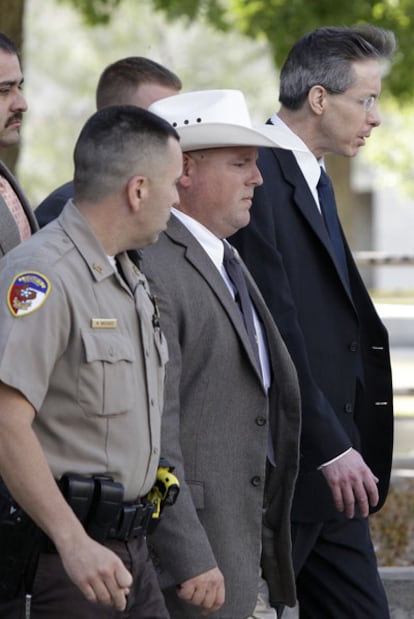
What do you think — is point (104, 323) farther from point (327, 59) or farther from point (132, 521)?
point (327, 59)

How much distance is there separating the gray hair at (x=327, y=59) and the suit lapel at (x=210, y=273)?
43.9 inches

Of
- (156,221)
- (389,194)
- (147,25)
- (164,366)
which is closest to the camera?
(156,221)

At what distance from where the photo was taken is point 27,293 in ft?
11.6

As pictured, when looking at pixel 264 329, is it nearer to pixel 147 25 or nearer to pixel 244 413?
pixel 244 413

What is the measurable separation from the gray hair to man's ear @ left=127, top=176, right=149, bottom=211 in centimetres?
175

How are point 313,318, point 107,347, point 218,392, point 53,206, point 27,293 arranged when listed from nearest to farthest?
point 27,293
point 107,347
point 218,392
point 313,318
point 53,206

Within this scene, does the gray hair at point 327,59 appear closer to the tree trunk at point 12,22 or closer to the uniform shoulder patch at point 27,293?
the uniform shoulder patch at point 27,293

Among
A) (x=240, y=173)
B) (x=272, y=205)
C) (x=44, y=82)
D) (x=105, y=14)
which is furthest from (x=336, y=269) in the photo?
(x=44, y=82)

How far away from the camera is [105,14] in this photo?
593 inches

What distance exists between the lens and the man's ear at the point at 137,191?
3.74 meters

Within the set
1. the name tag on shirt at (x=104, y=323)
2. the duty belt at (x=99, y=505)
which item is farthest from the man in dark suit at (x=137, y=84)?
the duty belt at (x=99, y=505)

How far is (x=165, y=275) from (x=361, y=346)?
128 centimetres

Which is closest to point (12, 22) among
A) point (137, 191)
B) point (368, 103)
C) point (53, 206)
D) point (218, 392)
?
point (53, 206)

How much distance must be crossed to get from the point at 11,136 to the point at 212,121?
2.04 feet
